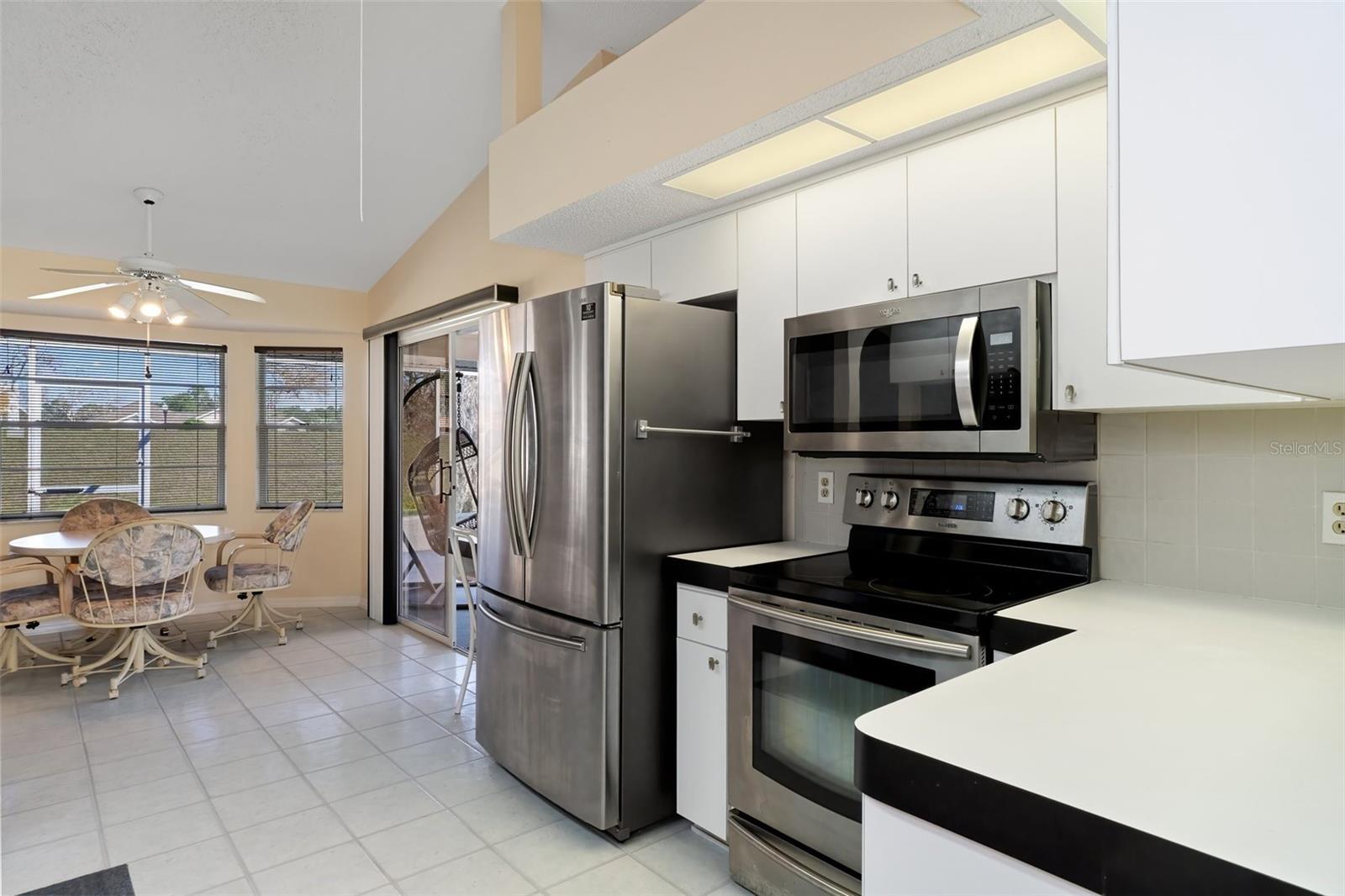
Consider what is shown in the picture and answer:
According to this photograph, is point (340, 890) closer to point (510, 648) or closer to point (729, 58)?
point (510, 648)

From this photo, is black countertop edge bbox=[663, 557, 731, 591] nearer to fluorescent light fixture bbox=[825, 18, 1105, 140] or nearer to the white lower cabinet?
the white lower cabinet

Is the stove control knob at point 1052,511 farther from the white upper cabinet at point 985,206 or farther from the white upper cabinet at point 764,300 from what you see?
the white upper cabinet at point 764,300

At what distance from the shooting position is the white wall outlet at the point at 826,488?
280 cm

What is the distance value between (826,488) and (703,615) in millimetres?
721

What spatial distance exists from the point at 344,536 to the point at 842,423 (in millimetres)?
4954

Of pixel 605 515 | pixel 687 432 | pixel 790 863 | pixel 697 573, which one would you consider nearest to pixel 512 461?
pixel 605 515

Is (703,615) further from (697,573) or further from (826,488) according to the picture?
(826,488)

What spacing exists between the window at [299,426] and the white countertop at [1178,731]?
5.76 metres

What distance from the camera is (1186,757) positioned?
87cm

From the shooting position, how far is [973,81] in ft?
6.43

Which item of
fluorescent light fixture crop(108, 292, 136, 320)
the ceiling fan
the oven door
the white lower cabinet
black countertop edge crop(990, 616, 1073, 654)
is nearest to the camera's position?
black countertop edge crop(990, 616, 1073, 654)

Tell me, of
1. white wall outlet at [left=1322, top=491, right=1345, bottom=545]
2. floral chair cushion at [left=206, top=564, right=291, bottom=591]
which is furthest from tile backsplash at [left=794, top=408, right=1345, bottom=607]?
floral chair cushion at [left=206, top=564, right=291, bottom=591]

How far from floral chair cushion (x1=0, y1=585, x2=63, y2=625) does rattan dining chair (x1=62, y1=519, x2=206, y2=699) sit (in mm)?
107

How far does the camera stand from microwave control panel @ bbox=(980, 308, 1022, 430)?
73.8 inches
